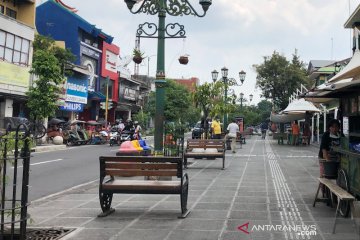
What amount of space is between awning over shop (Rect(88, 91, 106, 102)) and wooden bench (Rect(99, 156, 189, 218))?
39.1 metres

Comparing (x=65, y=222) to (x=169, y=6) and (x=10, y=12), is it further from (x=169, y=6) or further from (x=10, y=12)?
(x=10, y=12)

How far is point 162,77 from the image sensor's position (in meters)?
11.1

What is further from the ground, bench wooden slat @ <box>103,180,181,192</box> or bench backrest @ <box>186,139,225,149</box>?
bench backrest @ <box>186,139,225,149</box>

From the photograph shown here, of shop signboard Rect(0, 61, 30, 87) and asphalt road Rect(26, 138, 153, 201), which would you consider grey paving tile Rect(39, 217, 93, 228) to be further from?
shop signboard Rect(0, 61, 30, 87)

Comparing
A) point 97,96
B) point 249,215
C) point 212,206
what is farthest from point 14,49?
point 249,215

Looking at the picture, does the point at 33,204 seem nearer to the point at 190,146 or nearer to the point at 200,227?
the point at 200,227

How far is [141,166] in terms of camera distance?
7.36 metres

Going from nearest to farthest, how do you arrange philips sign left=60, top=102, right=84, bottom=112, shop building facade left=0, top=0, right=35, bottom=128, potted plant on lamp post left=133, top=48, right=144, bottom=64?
1. potted plant on lamp post left=133, top=48, right=144, bottom=64
2. shop building facade left=0, top=0, right=35, bottom=128
3. philips sign left=60, top=102, right=84, bottom=112

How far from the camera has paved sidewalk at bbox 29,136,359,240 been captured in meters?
6.02

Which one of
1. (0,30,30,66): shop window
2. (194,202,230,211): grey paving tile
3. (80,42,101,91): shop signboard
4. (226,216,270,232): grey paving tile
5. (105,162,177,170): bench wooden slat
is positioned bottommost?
(226,216,270,232): grey paving tile

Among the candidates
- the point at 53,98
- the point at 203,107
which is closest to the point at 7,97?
the point at 53,98

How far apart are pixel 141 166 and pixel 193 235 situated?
182 cm

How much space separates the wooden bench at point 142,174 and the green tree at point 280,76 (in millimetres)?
44461

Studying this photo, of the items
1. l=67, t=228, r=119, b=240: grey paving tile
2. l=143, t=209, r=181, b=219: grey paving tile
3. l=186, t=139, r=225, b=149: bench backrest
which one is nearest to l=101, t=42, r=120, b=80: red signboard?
l=186, t=139, r=225, b=149: bench backrest
